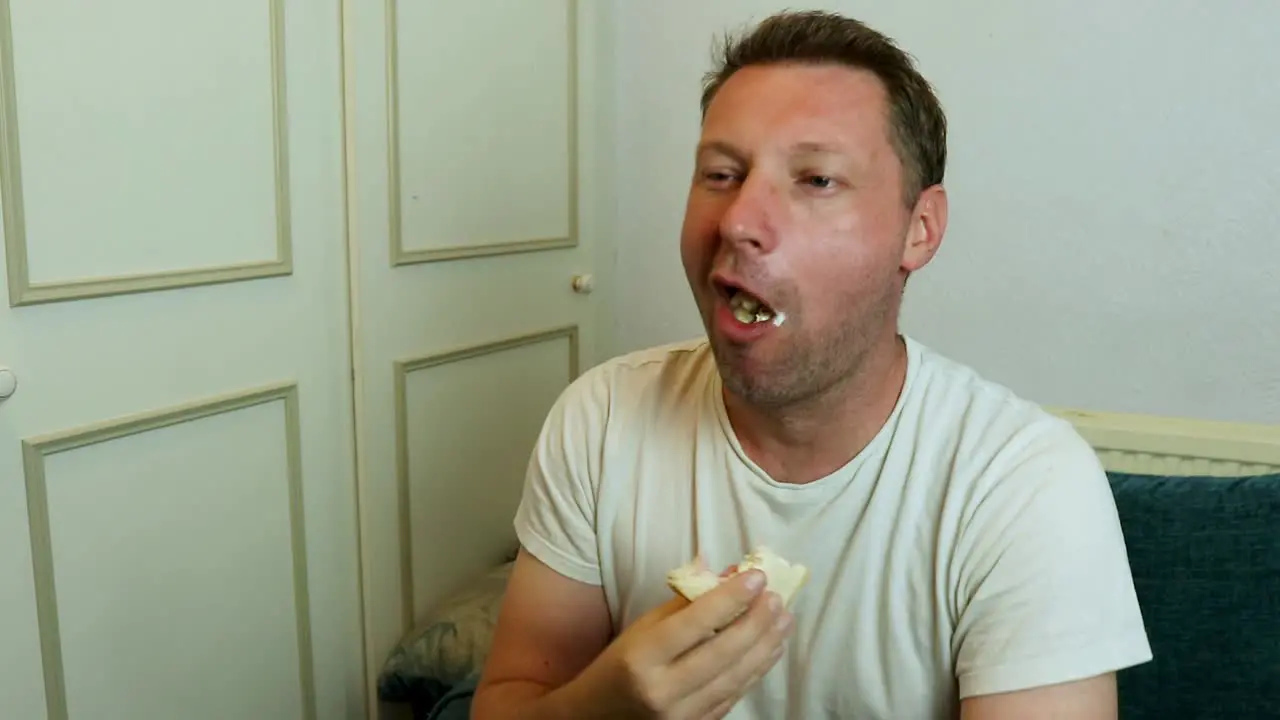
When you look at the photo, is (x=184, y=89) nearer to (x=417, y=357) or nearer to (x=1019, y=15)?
(x=417, y=357)

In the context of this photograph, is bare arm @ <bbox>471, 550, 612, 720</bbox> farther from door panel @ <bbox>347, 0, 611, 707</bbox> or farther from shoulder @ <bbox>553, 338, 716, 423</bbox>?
door panel @ <bbox>347, 0, 611, 707</bbox>

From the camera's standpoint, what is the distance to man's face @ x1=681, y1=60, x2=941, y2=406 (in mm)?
1019

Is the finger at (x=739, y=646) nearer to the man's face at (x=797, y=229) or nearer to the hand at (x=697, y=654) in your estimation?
the hand at (x=697, y=654)

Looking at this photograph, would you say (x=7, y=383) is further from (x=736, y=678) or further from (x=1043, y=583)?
(x=1043, y=583)

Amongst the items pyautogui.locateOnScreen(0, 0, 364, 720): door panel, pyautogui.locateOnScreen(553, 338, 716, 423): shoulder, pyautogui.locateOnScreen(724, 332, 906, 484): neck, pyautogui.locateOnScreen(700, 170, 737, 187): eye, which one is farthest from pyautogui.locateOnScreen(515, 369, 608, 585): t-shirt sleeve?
pyautogui.locateOnScreen(0, 0, 364, 720): door panel

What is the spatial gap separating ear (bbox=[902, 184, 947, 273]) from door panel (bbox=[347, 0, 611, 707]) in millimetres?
936

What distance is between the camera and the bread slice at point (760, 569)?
0.90 meters

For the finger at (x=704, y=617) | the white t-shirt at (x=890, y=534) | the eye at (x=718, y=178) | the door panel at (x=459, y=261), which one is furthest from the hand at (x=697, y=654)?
the door panel at (x=459, y=261)

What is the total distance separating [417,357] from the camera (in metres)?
1.83

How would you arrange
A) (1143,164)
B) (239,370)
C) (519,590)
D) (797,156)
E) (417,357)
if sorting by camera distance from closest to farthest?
1. (797,156)
2. (519,590)
3. (239,370)
4. (1143,164)
5. (417,357)

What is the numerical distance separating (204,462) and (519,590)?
59 centimetres

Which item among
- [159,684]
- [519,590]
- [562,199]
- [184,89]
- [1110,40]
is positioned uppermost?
[1110,40]

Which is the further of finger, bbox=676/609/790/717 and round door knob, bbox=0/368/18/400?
round door knob, bbox=0/368/18/400

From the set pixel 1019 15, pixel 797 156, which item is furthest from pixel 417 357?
pixel 1019 15
